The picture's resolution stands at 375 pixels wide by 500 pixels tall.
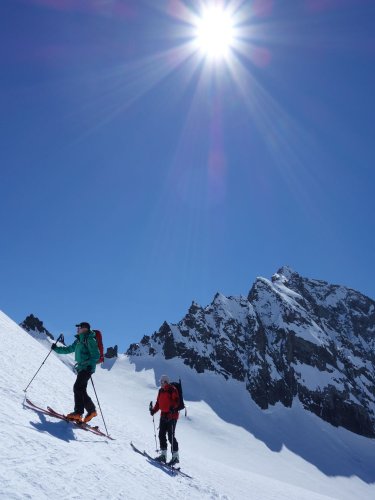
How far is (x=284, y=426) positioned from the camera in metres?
91.0

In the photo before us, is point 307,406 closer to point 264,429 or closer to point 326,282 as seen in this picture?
point 264,429

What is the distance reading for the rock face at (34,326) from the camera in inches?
3803

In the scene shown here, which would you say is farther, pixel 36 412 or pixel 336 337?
pixel 336 337

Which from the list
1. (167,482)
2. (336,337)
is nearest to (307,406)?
(336,337)

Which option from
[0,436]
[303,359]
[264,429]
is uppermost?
[303,359]

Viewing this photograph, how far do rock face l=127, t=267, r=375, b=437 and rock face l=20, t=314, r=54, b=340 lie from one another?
24.2 metres

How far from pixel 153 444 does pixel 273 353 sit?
345ft

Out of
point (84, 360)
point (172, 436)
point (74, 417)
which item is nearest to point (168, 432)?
point (172, 436)

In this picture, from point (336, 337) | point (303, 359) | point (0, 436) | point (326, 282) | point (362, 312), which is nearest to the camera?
point (0, 436)

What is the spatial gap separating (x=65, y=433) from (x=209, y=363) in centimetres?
10130

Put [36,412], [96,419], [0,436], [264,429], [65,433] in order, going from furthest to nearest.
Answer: [264,429]
[96,419]
[36,412]
[65,433]
[0,436]

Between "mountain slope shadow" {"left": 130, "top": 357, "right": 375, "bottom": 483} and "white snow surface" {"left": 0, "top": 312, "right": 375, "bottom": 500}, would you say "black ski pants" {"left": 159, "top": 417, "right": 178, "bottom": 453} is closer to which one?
"white snow surface" {"left": 0, "top": 312, "right": 375, "bottom": 500}

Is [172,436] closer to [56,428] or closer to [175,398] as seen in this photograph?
[175,398]

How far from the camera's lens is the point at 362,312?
17800 centimetres
